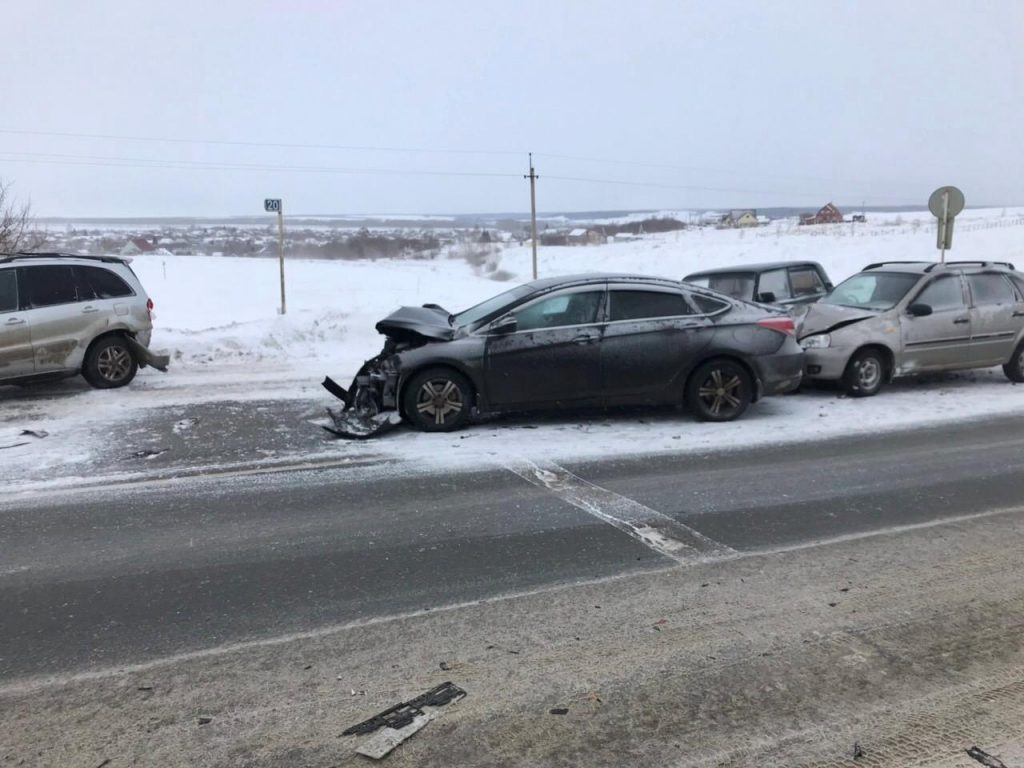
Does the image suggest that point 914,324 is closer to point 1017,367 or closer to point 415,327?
point 1017,367

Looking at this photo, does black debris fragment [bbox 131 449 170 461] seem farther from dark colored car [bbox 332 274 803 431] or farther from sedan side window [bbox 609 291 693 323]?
sedan side window [bbox 609 291 693 323]

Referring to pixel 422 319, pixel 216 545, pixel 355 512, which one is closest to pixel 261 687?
pixel 216 545

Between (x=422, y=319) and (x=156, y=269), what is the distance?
31.9 meters

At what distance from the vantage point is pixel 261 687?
3555mm

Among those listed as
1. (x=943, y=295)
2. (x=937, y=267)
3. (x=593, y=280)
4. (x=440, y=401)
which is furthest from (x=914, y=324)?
(x=440, y=401)

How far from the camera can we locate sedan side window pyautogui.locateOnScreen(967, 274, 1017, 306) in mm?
10891

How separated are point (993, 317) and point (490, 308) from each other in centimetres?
728

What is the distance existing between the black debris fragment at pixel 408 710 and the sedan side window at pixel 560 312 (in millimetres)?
5338

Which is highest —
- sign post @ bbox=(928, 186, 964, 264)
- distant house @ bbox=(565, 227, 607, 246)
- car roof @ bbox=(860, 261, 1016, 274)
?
distant house @ bbox=(565, 227, 607, 246)

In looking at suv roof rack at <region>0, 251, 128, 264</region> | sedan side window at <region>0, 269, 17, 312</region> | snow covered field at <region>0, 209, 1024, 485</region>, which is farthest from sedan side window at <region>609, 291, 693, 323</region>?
sedan side window at <region>0, 269, 17, 312</region>

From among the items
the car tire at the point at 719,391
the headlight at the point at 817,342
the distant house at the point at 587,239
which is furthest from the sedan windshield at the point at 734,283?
the distant house at the point at 587,239

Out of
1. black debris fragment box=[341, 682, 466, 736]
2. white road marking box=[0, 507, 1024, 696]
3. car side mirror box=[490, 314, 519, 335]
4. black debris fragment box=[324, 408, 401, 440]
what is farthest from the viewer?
car side mirror box=[490, 314, 519, 335]

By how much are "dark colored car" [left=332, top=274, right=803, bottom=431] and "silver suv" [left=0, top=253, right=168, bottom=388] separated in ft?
A: 13.2

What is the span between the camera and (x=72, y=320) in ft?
33.2
